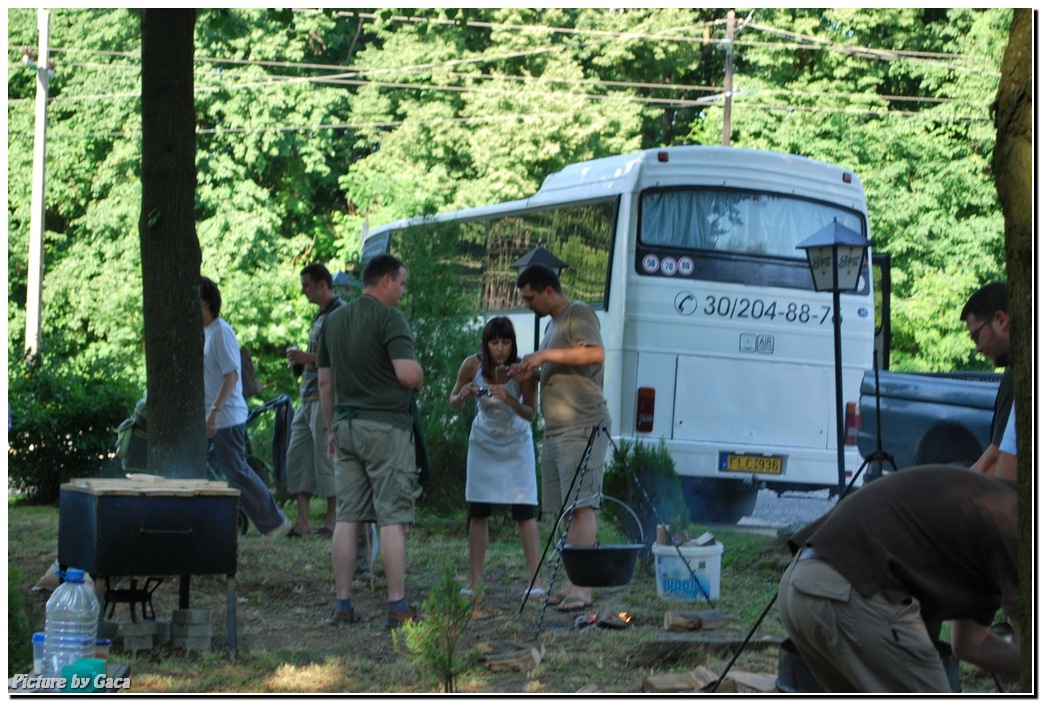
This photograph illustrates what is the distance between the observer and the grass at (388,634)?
5062 millimetres

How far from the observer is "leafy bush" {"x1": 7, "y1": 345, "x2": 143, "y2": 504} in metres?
11.1

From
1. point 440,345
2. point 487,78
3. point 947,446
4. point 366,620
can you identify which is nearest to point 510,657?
point 366,620

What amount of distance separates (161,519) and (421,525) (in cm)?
480

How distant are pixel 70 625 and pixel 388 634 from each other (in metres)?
1.65

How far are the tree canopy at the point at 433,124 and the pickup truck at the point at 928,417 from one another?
11.0 m

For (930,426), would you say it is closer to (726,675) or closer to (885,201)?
(726,675)

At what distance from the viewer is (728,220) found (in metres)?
11.5

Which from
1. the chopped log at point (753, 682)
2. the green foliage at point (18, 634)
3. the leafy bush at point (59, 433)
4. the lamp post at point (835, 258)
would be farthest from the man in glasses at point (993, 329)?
the leafy bush at point (59, 433)

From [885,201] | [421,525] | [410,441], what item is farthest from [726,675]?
[885,201]

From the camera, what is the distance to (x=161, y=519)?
5168 mm

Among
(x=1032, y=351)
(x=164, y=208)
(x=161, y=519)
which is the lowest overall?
(x=161, y=519)

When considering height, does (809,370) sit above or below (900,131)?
below

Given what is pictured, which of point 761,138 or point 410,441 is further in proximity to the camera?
point 761,138

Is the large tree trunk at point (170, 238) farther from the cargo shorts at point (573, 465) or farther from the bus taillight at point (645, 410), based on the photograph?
the bus taillight at point (645, 410)
